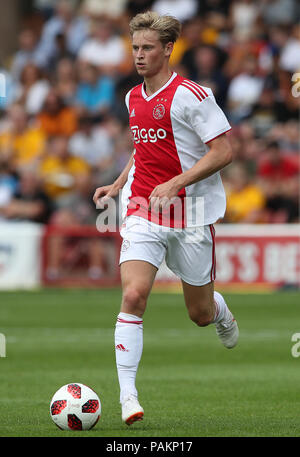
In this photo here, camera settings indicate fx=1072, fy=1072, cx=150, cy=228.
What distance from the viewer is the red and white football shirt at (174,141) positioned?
279 inches

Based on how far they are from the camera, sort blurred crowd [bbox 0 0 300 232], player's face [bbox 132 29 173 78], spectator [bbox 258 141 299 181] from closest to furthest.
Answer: player's face [bbox 132 29 173 78]
spectator [bbox 258 141 299 181]
blurred crowd [bbox 0 0 300 232]

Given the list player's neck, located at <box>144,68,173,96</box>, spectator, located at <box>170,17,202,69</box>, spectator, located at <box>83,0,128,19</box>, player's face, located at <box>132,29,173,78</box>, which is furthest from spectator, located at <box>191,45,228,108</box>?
player's face, located at <box>132,29,173,78</box>

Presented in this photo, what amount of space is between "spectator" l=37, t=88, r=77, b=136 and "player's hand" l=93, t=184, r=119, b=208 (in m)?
12.7

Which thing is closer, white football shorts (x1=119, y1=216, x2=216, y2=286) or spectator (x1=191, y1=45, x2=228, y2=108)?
white football shorts (x1=119, y1=216, x2=216, y2=286)

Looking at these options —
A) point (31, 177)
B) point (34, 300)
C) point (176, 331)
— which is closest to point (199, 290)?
point (176, 331)

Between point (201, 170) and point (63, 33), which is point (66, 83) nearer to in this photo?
point (63, 33)

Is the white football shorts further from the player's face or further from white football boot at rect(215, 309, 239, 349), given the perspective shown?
the player's face

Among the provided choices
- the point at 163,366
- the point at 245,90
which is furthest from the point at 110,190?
the point at 245,90

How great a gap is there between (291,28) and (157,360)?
35.6 feet

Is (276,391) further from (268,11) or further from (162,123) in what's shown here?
(268,11)

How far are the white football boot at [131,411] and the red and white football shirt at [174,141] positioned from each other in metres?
1.29

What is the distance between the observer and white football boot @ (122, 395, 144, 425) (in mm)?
6547

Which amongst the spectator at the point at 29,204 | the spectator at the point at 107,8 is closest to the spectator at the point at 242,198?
the spectator at the point at 29,204

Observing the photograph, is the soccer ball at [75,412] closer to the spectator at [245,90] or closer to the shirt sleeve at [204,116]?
the shirt sleeve at [204,116]
